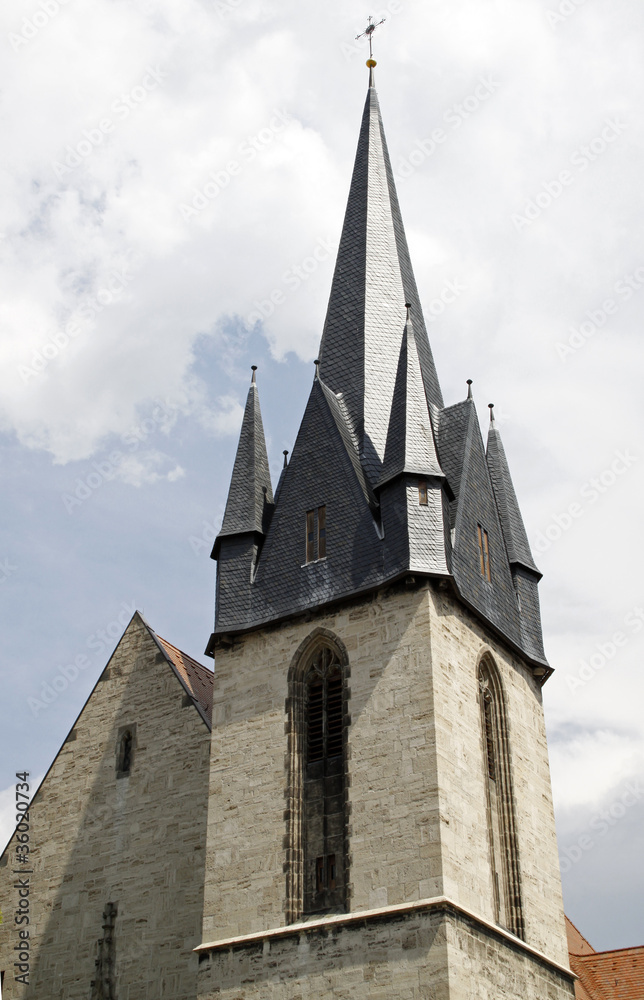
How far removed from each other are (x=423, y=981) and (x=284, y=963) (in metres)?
2.04

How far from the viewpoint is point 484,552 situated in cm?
2203

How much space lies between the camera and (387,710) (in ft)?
62.0

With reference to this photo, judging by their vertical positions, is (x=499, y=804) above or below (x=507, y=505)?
below

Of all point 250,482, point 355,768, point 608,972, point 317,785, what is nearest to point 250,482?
point 250,482

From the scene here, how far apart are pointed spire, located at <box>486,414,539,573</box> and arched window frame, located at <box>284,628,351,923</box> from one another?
4.84 m

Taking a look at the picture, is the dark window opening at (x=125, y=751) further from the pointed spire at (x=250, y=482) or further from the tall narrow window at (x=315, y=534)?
the tall narrow window at (x=315, y=534)

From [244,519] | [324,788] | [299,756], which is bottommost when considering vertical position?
[324,788]

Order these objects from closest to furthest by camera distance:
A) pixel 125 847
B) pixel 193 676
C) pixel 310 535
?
pixel 125 847 → pixel 310 535 → pixel 193 676

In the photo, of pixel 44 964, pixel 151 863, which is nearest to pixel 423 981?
pixel 151 863

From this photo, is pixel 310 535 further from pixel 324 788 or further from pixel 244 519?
pixel 324 788

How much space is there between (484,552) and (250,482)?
405 centimetres

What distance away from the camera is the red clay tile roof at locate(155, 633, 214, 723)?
74.2 feet

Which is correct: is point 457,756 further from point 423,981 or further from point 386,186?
point 386,186

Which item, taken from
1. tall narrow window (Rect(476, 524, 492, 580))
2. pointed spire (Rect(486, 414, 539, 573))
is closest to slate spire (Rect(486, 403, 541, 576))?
pointed spire (Rect(486, 414, 539, 573))
